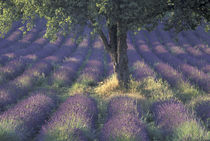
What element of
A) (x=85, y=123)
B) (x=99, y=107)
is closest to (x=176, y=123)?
(x=85, y=123)

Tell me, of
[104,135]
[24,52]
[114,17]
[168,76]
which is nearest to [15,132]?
[104,135]

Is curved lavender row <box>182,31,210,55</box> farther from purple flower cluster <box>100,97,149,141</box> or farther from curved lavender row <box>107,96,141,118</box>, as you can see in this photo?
purple flower cluster <box>100,97,149,141</box>

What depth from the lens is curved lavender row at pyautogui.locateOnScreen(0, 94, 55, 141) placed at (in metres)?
3.66

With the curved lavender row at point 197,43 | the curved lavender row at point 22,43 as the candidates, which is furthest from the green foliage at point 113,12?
the curved lavender row at point 197,43

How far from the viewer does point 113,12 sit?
18.2 feet

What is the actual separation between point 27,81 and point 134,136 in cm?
541

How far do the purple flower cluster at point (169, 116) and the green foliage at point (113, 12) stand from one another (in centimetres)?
206

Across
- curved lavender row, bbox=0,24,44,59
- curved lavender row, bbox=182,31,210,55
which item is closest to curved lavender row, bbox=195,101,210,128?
curved lavender row, bbox=182,31,210,55

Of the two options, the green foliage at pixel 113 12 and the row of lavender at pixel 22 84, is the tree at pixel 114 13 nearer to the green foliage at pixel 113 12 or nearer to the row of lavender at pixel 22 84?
the green foliage at pixel 113 12

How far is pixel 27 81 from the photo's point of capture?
793cm

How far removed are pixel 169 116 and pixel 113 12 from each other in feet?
8.81

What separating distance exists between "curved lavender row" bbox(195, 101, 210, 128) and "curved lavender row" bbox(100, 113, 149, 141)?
1651 millimetres

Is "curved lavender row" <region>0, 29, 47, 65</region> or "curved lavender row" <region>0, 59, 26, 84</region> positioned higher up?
"curved lavender row" <region>0, 29, 47, 65</region>

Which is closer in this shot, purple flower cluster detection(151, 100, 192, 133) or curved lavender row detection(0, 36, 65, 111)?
purple flower cluster detection(151, 100, 192, 133)
